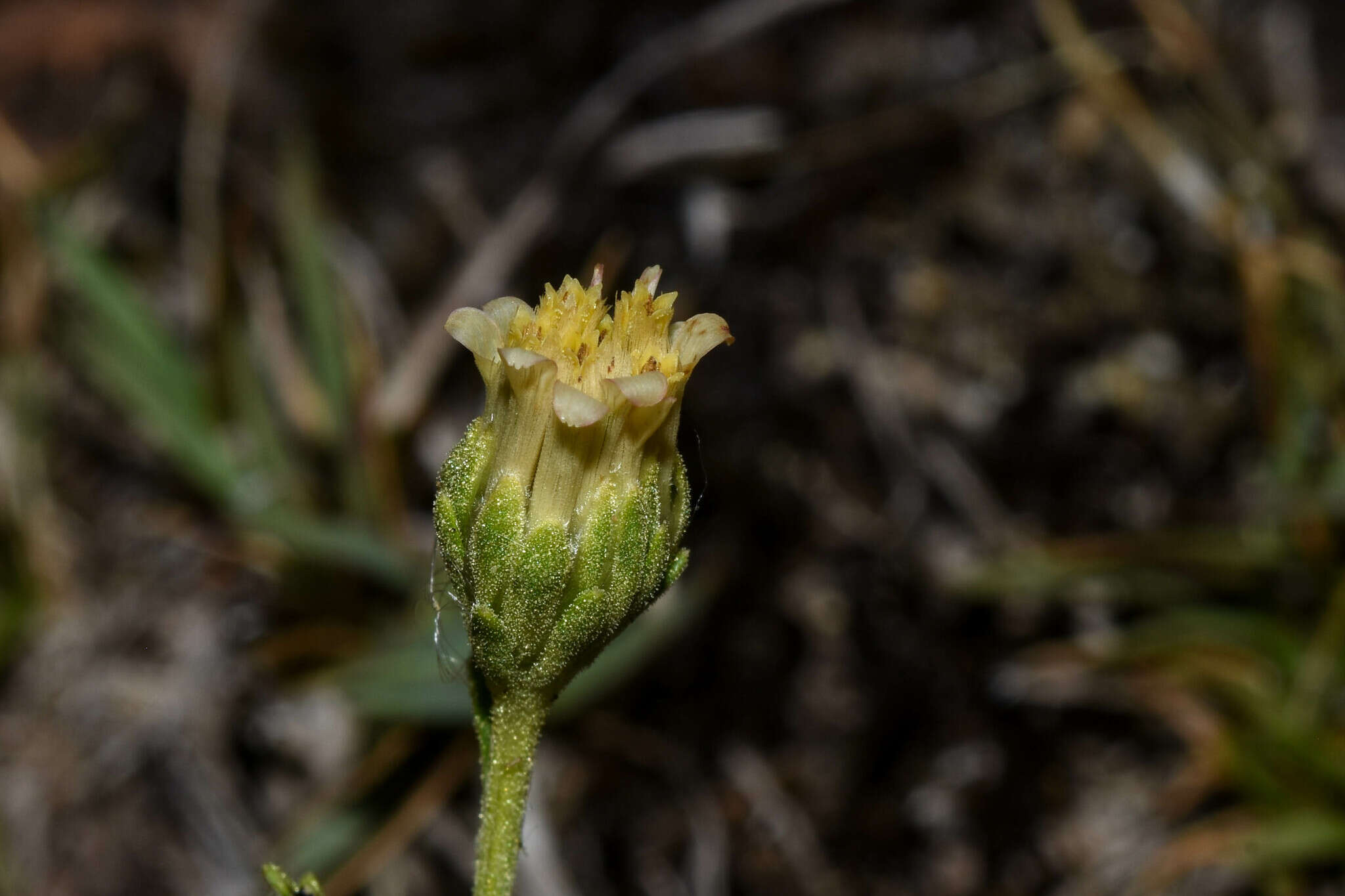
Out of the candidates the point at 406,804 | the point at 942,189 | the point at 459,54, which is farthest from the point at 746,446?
the point at 459,54

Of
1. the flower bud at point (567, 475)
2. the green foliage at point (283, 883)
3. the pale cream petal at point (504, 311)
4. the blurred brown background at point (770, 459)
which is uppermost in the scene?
the blurred brown background at point (770, 459)

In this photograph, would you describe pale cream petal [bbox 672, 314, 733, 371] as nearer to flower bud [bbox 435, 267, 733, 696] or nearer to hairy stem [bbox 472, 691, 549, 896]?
flower bud [bbox 435, 267, 733, 696]

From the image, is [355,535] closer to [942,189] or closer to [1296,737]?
[942,189]

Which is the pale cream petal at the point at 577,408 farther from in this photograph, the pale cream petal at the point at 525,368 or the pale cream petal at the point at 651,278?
the pale cream petal at the point at 651,278

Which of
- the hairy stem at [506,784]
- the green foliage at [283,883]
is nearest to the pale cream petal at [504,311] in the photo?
the hairy stem at [506,784]

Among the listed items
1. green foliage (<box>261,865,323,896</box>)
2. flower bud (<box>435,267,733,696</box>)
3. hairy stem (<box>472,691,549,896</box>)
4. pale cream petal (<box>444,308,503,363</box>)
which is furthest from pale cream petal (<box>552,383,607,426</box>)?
green foliage (<box>261,865,323,896</box>)

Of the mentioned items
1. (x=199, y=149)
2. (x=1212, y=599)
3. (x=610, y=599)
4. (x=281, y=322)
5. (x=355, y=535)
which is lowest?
(x=610, y=599)
